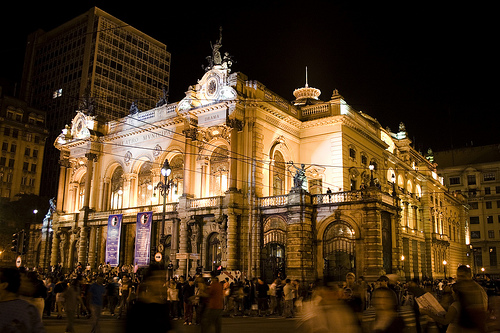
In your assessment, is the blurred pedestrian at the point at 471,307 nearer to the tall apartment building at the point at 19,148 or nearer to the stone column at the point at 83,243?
the stone column at the point at 83,243

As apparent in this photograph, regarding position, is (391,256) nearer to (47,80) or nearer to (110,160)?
(110,160)

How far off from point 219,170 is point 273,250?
7.13m

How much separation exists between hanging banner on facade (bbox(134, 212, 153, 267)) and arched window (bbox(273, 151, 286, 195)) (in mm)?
9638

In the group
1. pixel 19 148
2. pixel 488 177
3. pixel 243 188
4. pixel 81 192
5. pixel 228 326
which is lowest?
pixel 228 326

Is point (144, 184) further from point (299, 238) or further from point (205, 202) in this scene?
→ point (299, 238)

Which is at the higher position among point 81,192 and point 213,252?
point 81,192

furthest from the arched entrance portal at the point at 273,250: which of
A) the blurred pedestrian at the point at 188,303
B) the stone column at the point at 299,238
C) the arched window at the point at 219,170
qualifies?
the blurred pedestrian at the point at 188,303

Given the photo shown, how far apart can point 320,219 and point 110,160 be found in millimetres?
21418

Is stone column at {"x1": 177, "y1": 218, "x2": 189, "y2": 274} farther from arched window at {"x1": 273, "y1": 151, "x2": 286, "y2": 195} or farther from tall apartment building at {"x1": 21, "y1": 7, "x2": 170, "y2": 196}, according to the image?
tall apartment building at {"x1": 21, "y1": 7, "x2": 170, "y2": 196}

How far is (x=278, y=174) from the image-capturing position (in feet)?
120

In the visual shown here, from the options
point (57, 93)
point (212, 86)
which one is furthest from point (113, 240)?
point (57, 93)

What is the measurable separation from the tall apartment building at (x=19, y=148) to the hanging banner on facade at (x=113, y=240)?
3854 centimetres

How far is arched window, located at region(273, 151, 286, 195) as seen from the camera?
→ 119 feet

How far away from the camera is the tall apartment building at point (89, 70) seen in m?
78.5
